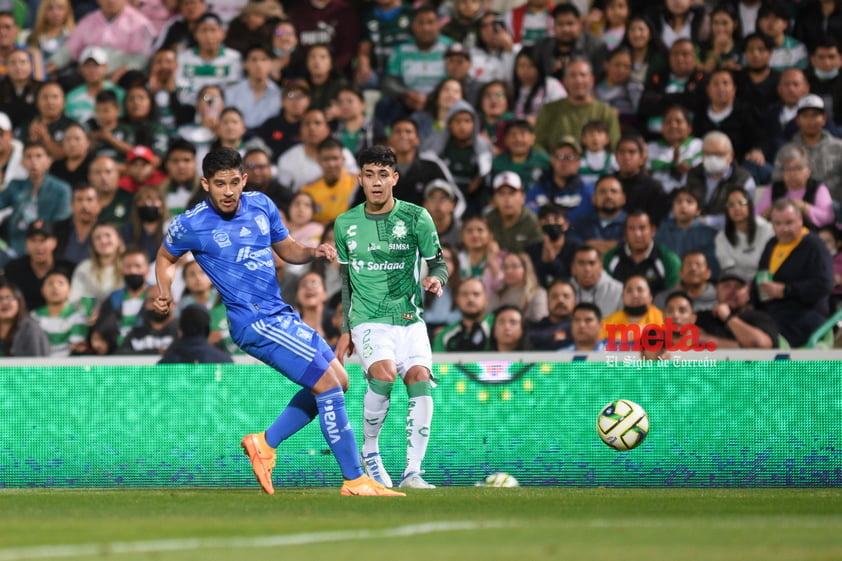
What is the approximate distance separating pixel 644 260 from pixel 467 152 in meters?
2.72

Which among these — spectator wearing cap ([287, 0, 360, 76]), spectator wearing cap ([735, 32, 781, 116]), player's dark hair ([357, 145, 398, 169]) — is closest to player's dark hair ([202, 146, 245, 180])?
player's dark hair ([357, 145, 398, 169])

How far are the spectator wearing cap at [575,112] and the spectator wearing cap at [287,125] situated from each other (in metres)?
2.79

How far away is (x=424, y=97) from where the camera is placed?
651 inches

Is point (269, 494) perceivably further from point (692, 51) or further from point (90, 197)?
point (692, 51)

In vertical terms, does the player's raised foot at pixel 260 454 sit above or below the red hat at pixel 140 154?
below

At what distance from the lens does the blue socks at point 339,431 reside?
9.02 metres

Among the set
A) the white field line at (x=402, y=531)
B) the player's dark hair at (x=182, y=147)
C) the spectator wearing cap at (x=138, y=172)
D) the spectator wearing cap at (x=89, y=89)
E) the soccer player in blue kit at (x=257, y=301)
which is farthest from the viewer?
the spectator wearing cap at (x=89, y=89)

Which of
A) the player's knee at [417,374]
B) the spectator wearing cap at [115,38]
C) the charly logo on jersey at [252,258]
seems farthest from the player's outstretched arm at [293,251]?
the spectator wearing cap at [115,38]

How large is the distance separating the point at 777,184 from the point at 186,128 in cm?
A: 692

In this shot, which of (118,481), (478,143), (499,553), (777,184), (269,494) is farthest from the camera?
(478,143)

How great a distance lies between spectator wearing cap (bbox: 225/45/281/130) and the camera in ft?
54.1

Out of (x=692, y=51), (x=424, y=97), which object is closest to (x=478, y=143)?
(x=424, y=97)

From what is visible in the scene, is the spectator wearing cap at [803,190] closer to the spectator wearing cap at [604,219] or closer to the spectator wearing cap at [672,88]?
the spectator wearing cap at [604,219]

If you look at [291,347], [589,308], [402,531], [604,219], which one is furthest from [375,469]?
[604,219]
